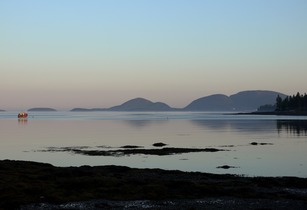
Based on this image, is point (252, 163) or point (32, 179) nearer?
point (32, 179)

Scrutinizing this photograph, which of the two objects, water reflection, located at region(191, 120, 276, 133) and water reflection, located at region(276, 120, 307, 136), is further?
water reflection, located at region(191, 120, 276, 133)

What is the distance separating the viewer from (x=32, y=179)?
35469mm

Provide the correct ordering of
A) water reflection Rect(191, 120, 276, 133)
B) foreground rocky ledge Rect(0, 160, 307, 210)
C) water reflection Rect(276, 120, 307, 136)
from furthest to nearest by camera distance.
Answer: water reflection Rect(191, 120, 276, 133), water reflection Rect(276, 120, 307, 136), foreground rocky ledge Rect(0, 160, 307, 210)

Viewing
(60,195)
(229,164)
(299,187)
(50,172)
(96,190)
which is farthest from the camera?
(229,164)

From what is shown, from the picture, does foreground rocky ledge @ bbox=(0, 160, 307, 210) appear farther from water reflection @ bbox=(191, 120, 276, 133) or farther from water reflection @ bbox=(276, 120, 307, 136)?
water reflection @ bbox=(191, 120, 276, 133)

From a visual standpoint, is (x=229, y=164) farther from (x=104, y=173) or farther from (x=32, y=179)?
(x=32, y=179)

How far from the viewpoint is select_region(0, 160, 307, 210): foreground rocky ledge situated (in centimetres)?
2683

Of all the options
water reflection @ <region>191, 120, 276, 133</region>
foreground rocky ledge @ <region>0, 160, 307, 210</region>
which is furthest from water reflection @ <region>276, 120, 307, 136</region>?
foreground rocky ledge @ <region>0, 160, 307, 210</region>

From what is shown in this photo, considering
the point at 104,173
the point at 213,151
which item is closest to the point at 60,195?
the point at 104,173

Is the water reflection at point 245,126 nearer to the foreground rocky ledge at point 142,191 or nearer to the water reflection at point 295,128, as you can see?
the water reflection at point 295,128

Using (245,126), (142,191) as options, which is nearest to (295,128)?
(245,126)

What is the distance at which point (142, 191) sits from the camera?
30984mm

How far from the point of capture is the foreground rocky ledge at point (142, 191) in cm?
2683

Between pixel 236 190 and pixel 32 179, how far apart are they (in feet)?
54.3
